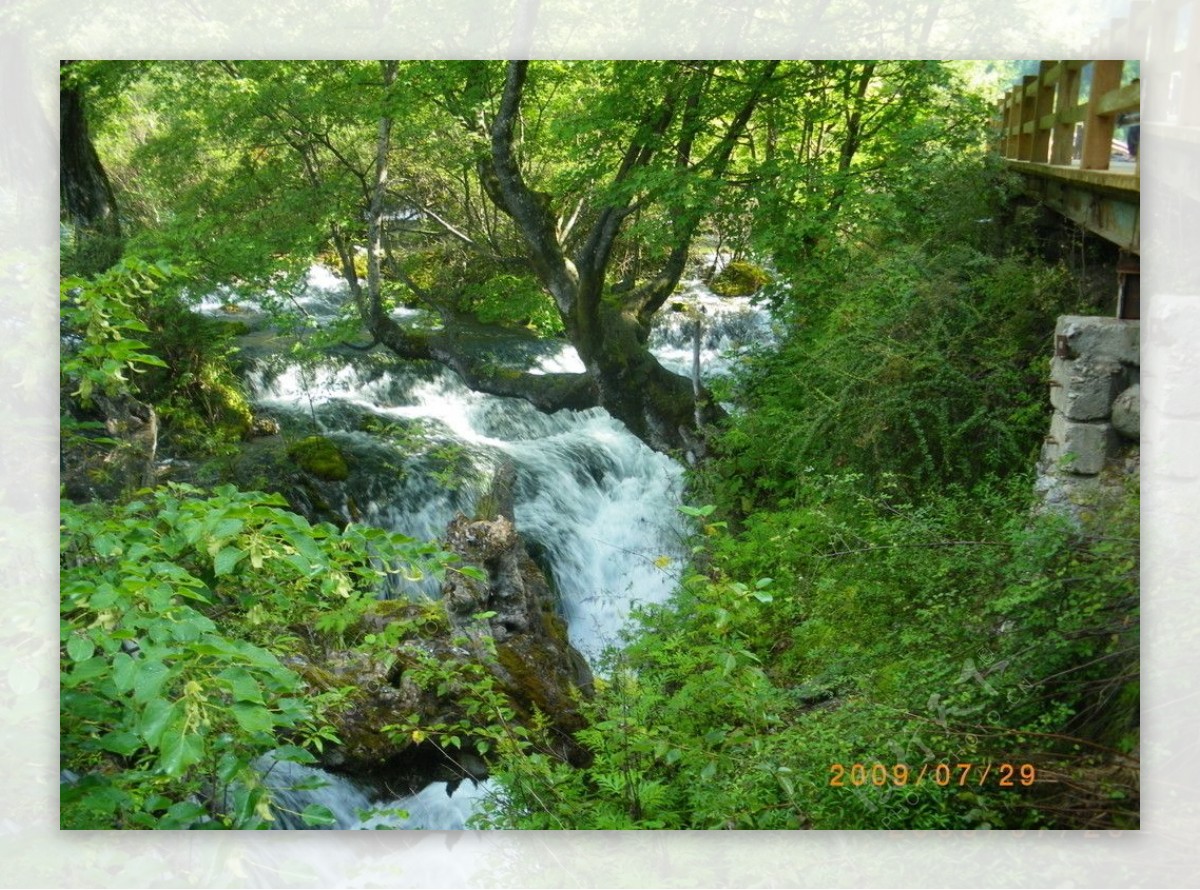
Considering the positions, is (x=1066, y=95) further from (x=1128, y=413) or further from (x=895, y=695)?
(x=895, y=695)

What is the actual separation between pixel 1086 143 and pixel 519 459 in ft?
6.70

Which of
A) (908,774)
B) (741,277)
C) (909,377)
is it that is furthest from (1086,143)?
(908,774)

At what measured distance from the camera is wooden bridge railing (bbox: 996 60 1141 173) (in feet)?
10.1

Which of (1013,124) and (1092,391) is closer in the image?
(1092,391)

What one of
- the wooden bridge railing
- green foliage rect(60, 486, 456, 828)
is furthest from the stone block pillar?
green foliage rect(60, 486, 456, 828)

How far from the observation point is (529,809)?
3014mm

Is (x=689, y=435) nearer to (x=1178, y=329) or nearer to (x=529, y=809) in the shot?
(x=529, y=809)

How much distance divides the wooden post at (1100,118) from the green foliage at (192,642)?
7.76 feet

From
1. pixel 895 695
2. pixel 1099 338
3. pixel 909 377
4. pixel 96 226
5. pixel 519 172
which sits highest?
pixel 519 172

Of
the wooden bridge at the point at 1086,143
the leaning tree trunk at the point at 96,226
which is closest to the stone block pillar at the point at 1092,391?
the wooden bridge at the point at 1086,143

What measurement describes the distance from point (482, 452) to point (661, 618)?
79cm

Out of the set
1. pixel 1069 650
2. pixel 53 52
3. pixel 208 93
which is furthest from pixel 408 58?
pixel 1069 650

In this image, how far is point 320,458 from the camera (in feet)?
10.7

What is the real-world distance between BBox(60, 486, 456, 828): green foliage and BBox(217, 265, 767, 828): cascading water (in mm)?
293
